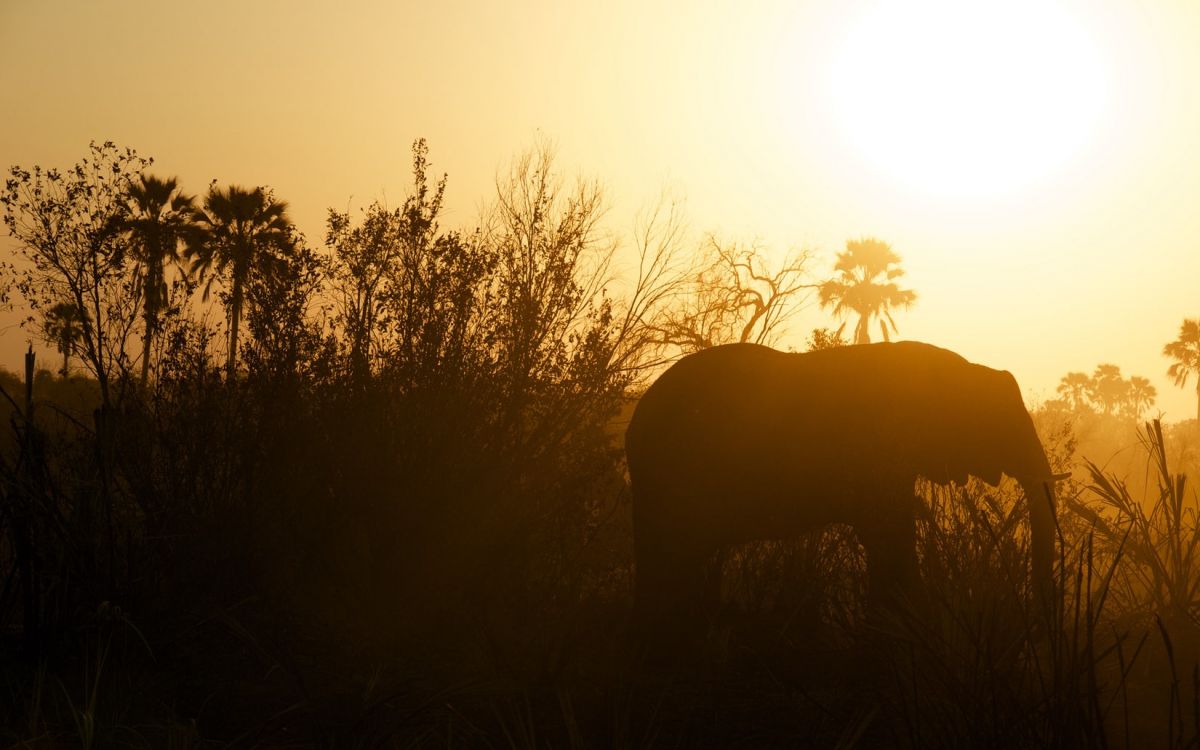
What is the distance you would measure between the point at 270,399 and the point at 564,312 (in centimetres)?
216

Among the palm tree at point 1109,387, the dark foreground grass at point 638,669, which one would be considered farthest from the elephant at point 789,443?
the palm tree at point 1109,387

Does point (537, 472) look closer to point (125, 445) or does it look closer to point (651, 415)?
point (651, 415)

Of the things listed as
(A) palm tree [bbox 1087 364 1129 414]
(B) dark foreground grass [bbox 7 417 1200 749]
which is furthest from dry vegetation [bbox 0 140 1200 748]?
(A) palm tree [bbox 1087 364 1129 414]

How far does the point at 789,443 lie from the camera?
290 inches

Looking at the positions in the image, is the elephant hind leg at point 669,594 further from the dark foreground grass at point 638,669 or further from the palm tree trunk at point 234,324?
the palm tree trunk at point 234,324

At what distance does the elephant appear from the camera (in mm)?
7113

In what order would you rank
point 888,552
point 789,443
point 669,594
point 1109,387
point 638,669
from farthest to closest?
point 1109,387 → point 789,443 → point 669,594 → point 888,552 → point 638,669

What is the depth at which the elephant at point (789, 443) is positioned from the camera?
280 inches

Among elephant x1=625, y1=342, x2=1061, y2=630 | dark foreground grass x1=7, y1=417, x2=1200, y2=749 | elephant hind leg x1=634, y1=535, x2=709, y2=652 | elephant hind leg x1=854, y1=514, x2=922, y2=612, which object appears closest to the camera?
dark foreground grass x1=7, y1=417, x2=1200, y2=749

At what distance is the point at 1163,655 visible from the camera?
569 cm

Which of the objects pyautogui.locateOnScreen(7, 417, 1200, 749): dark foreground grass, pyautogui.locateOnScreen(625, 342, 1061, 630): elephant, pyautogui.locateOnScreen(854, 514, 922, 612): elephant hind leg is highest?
pyautogui.locateOnScreen(625, 342, 1061, 630): elephant

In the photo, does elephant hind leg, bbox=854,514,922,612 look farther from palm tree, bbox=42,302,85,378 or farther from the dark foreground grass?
palm tree, bbox=42,302,85,378

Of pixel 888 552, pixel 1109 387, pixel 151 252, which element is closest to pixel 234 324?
pixel 151 252

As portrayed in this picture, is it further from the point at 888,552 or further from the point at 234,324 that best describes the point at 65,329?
the point at 888,552
